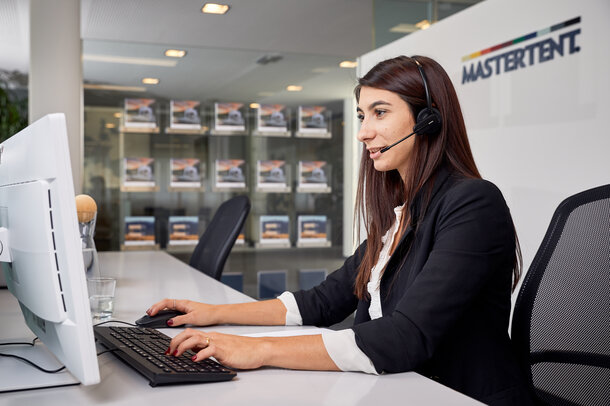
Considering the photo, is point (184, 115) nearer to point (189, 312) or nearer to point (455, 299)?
point (189, 312)

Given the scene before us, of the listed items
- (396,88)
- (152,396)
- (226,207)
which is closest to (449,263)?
(396,88)

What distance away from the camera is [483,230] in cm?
119

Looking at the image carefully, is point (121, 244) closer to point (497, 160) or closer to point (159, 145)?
point (159, 145)

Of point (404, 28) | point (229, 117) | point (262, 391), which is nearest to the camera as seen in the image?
point (262, 391)

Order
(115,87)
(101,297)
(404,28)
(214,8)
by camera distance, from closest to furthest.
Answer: (101,297), (404,28), (214,8), (115,87)

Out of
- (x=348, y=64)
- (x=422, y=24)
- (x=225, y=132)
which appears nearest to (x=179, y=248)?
(x=225, y=132)

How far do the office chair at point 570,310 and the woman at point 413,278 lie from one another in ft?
0.30

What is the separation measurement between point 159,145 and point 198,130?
367 mm

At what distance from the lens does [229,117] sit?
5234mm

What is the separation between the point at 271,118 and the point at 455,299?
4335mm

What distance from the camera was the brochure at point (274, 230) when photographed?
17.5 feet

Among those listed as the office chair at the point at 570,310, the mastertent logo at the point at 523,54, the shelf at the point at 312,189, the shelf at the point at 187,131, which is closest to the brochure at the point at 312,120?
the shelf at the point at 312,189

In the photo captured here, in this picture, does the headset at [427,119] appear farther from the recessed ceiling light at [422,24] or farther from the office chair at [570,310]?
the recessed ceiling light at [422,24]

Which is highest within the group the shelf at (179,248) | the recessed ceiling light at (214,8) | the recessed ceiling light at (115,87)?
the recessed ceiling light at (214,8)
